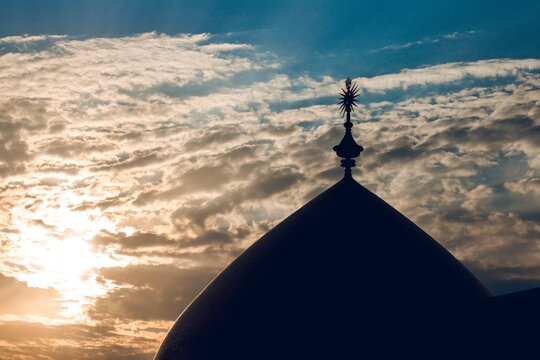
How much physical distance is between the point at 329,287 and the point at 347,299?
2.79 ft

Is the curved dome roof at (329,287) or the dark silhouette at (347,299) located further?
the curved dome roof at (329,287)

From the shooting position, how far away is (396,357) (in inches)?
1166

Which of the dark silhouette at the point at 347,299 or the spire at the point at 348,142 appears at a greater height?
the spire at the point at 348,142

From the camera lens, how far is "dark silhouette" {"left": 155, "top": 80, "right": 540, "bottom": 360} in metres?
29.8

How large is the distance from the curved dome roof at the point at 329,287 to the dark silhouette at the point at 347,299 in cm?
4

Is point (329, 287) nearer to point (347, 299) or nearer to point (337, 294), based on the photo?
point (337, 294)

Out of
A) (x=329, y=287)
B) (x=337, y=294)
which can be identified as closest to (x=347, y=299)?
(x=337, y=294)

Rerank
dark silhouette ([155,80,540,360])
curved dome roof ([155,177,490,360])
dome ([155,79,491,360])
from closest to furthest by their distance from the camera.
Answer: dark silhouette ([155,80,540,360])
dome ([155,79,491,360])
curved dome roof ([155,177,490,360])

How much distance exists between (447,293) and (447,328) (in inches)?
78.1

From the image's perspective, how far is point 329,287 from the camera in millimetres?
31547

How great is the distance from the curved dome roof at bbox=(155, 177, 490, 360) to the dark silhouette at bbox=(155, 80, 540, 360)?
37 millimetres

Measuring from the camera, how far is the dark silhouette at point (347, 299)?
1174 inches

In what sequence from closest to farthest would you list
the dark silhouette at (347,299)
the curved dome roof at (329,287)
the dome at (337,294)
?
the dark silhouette at (347,299)
the dome at (337,294)
the curved dome roof at (329,287)

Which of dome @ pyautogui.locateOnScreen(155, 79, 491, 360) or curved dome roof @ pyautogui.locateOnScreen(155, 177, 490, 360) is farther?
curved dome roof @ pyautogui.locateOnScreen(155, 177, 490, 360)
